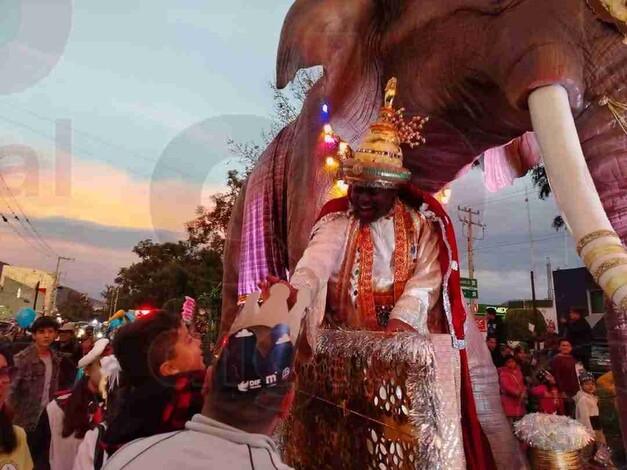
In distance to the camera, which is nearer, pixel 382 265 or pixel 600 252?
pixel 600 252

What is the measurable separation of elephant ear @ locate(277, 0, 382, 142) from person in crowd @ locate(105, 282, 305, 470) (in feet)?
5.93

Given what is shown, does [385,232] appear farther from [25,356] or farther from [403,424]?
[25,356]

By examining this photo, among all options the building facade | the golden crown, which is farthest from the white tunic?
the building facade

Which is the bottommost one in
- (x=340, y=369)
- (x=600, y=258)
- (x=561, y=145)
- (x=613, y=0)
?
(x=340, y=369)

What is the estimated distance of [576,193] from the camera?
63.5 inches

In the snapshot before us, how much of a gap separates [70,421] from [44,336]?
3.92 feet

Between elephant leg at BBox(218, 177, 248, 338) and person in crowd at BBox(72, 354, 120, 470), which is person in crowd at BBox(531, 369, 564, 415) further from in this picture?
elephant leg at BBox(218, 177, 248, 338)

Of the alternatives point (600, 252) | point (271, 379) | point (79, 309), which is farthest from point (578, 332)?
point (79, 309)

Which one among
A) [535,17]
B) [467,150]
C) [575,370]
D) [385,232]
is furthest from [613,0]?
[575,370]

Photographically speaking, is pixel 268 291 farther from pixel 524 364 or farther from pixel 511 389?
pixel 524 364

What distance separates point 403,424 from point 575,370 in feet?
12.1

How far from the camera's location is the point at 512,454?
6.88ft

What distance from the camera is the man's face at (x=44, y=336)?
3.45 m

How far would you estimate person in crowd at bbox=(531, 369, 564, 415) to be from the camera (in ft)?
8.34
